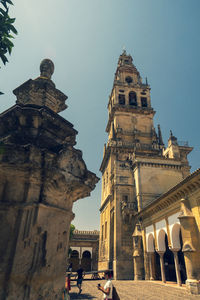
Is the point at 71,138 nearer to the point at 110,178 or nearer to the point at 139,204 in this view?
the point at 139,204

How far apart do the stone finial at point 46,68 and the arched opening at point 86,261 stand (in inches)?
1522

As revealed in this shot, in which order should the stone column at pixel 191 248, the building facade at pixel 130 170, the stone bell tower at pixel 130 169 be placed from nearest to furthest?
the stone column at pixel 191 248 → the building facade at pixel 130 170 → the stone bell tower at pixel 130 169

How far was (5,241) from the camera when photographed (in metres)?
2.68

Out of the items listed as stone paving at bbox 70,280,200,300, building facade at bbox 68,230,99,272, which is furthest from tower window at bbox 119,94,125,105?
stone paving at bbox 70,280,200,300

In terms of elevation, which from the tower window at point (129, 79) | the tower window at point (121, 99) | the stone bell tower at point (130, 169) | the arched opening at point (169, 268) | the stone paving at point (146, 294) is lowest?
the stone paving at point (146, 294)

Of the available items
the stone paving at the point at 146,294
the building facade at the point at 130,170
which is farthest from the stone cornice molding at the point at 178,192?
the stone paving at the point at 146,294

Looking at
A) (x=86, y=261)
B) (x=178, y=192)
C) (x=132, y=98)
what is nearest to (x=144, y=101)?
(x=132, y=98)

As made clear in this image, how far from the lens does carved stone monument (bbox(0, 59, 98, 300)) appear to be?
103 inches

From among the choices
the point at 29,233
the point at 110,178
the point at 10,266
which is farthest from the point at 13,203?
the point at 110,178

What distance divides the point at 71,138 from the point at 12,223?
81.1 inches

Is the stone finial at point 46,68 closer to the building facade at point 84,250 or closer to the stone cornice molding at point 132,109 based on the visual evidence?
the stone cornice molding at point 132,109

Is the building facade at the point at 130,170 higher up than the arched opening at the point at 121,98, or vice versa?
the arched opening at the point at 121,98

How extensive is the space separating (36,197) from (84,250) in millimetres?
38211

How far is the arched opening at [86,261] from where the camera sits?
37031mm
